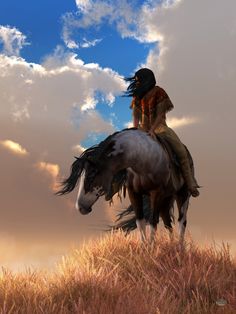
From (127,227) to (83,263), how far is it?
1.81 metres

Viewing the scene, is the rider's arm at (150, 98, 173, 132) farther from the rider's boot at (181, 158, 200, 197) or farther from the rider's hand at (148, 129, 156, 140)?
the rider's boot at (181, 158, 200, 197)

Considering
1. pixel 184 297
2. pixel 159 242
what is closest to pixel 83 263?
pixel 159 242

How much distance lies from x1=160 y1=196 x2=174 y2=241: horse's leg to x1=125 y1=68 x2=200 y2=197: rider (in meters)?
0.41

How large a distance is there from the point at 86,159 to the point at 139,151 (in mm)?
741

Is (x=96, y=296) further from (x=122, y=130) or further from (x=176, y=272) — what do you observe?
(x=122, y=130)

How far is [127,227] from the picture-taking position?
9398 millimetres

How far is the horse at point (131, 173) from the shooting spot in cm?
748

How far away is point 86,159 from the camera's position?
7414 millimetres

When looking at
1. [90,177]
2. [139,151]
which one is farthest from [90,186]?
[139,151]

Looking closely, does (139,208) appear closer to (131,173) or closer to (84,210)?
(131,173)

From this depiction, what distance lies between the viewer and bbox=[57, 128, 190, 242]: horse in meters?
7.48

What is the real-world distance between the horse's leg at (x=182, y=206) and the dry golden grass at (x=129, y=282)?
0.57 metres

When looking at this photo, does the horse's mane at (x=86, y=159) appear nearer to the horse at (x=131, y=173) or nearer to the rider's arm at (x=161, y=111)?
the horse at (x=131, y=173)

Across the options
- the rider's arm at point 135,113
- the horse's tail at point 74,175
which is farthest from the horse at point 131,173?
the rider's arm at point 135,113
